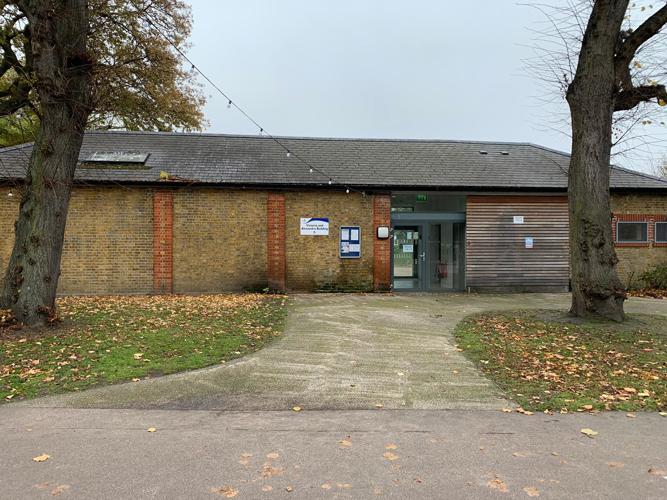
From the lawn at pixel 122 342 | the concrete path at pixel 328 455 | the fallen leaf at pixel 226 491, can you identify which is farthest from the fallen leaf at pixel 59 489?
the lawn at pixel 122 342

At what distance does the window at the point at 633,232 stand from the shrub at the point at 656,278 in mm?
1064

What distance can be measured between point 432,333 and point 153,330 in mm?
5138

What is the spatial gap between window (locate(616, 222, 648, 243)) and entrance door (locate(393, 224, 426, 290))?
686 centimetres

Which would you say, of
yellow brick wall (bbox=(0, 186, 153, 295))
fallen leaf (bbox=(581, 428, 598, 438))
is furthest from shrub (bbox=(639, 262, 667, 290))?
yellow brick wall (bbox=(0, 186, 153, 295))

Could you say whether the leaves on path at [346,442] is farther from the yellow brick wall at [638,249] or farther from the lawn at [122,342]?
the yellow brick wall at [638,249]

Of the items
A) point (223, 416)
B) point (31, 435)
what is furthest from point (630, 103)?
point (31, 435)

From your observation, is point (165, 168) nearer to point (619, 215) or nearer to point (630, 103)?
point (630, 103)

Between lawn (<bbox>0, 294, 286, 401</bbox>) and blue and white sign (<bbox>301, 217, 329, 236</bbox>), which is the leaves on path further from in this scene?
blue and white sign (<bbox>301, 217, 329, 236</bbox>)

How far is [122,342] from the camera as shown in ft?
25.4

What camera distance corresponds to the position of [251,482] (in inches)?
135

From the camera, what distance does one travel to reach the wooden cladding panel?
15812 mm

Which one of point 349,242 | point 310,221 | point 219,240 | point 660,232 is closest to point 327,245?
point 349,242

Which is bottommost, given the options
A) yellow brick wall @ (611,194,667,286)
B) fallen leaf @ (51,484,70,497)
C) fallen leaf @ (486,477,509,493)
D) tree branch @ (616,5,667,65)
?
fallen leaf @ (486,477,509,493)

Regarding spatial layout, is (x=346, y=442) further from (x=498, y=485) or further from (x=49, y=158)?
(x=49, y=158)
